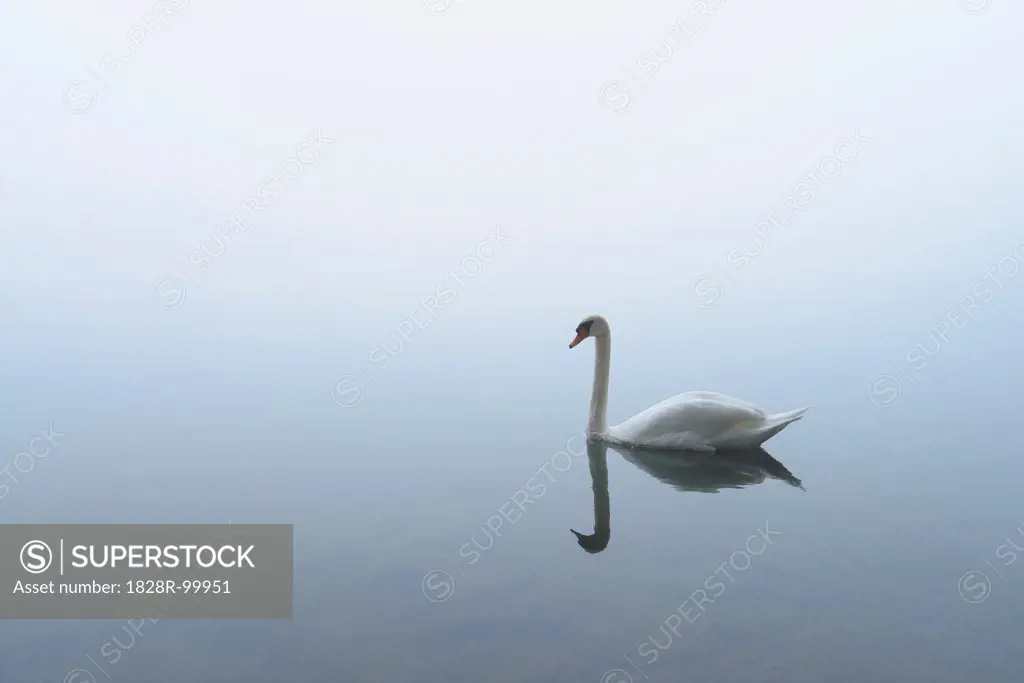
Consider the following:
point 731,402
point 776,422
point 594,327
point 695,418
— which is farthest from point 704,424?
point 594,327

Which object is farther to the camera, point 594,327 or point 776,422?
point 594,327

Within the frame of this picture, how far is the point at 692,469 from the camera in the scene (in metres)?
9.02

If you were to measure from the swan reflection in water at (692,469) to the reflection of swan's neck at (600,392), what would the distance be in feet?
0.64

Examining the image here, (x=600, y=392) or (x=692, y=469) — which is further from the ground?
(x=600, y=392)

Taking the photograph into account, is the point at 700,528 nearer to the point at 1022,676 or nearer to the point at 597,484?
the point at 597,484

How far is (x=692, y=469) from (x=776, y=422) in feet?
2.95

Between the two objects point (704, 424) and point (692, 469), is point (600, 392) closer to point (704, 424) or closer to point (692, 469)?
point (704, 424)

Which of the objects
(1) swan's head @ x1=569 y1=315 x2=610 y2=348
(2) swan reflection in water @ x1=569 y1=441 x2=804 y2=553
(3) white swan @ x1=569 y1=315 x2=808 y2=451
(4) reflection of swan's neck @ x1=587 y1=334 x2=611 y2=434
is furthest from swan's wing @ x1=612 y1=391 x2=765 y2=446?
(1) swan's head @ x1=569 y1=315 x2=610 y2=348

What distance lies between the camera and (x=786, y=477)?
28.5 ft

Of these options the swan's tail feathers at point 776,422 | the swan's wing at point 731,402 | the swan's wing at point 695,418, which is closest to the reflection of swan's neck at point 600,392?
the swan's wing at point 695,418

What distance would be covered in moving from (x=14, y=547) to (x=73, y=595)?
51.9 inches

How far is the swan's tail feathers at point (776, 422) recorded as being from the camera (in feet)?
29.8

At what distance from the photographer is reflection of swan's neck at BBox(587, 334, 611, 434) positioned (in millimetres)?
9914

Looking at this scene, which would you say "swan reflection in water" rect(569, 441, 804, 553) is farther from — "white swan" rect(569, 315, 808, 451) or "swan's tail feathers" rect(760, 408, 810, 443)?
"swan's tail feathers" rect(760, 408, 810, 443)
